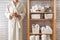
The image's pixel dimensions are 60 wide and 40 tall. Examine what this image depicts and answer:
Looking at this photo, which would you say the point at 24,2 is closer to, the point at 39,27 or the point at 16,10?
the point at 16,10

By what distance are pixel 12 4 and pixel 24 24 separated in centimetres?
52

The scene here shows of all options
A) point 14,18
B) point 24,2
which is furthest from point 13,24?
point 24,2

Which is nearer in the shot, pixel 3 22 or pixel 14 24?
pixel 14 24

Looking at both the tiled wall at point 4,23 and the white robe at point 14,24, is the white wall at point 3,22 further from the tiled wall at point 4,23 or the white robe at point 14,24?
the white robe at point 14,24

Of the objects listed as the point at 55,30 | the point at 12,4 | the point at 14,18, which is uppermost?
the point at 12,4

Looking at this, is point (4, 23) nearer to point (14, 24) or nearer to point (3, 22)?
point (3, 22)

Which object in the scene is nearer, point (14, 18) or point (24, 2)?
point (14, 18)

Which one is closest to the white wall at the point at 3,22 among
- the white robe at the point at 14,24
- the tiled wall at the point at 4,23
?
the tiled wall at the point at 4,23

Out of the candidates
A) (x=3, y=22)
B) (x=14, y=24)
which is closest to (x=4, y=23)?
(x=3, y=22)

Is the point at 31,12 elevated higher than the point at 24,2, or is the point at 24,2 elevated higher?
the point at 24,2

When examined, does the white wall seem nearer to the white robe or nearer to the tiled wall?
the tiled wall

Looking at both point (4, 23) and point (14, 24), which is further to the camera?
point (4, 23)

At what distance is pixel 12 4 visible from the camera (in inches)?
122

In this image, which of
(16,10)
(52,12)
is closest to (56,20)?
(52,12)
